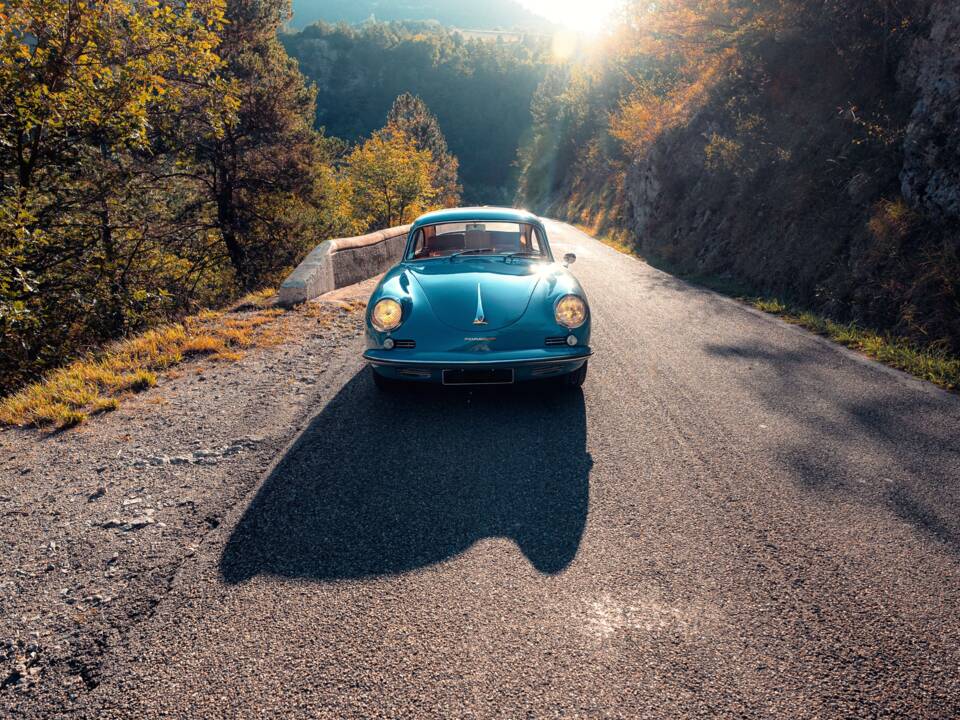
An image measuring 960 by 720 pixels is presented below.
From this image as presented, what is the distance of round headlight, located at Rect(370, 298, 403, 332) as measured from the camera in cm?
437

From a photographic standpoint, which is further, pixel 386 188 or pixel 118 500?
pixel 386 188

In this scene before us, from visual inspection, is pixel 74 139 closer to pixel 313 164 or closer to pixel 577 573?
pixel 577 573

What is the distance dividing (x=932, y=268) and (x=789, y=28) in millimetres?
8422

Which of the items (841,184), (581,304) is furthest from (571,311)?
(841,184)

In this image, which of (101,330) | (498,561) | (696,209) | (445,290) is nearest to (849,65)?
(696,209)

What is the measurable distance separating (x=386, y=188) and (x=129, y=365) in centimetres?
2424

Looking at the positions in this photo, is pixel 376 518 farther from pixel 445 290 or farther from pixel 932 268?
pixel 932 268

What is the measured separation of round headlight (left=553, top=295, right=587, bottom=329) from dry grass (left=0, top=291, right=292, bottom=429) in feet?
11.4

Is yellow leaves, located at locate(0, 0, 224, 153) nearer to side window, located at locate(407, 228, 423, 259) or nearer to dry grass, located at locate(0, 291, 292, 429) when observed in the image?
dry grass, located at locate(0, 291, 292, 429)

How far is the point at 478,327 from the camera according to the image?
429 centimetres

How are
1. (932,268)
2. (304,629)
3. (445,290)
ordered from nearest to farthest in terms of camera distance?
1. (304,629)
2. (445,290)
3. (932,268)

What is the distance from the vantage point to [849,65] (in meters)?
11.9

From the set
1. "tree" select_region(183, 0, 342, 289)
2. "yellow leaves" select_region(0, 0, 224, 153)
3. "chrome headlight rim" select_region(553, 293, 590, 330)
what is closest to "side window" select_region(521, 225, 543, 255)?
"chrome headlight rim" select_region(553, 293, 590, 330)

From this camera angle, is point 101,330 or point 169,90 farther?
point 101,330
